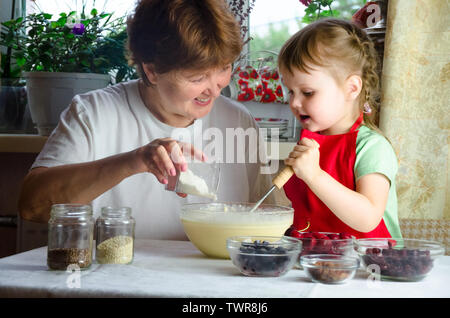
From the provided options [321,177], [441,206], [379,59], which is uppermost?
[379,59]

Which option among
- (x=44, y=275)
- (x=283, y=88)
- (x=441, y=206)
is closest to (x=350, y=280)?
(x=44, y=275)

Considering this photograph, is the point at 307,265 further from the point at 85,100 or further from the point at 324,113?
the point at 85,100

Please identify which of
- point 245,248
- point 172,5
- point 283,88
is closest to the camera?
point 245,248

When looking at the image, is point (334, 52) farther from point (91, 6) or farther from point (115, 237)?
point (91, 6)

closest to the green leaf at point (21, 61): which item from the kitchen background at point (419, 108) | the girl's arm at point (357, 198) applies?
the kitchen background at point (419, 108)

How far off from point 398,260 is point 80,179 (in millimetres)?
817

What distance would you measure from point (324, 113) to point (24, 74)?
1.21 m

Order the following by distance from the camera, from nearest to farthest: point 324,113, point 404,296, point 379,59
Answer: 1. point 404,296
2. point 324,113
3. point 379,59

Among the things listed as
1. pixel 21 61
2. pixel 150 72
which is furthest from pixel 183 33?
pixel 21 61

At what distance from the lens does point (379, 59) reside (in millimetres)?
1995

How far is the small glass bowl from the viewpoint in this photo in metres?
0.91

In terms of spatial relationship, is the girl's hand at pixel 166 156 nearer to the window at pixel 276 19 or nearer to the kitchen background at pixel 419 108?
the kitchen background at pixel 419 108

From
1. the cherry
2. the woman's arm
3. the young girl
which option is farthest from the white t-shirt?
the cherry

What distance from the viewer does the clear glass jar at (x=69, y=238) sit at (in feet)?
3.25
